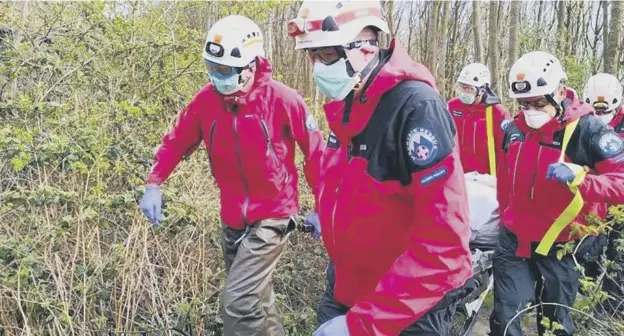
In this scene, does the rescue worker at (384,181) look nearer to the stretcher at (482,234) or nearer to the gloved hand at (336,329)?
the gloved hand at (336,329)

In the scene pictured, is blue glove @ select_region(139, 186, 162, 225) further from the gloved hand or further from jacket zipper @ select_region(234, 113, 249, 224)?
the gloved hand

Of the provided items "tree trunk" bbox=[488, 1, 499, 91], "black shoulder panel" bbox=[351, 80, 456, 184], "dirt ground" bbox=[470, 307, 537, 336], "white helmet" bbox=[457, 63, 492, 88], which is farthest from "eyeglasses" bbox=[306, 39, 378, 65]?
"tree trunk" bbox=[488, 1, 499, 91]

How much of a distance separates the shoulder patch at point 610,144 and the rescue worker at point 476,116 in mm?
2829

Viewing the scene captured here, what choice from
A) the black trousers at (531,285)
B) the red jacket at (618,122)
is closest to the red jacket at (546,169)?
the black trousers at (531,285)

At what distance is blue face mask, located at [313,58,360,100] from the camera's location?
210 cm

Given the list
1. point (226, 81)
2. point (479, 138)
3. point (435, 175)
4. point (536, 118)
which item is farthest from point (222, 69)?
point (479, 138)

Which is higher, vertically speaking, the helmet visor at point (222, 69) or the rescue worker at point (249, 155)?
the helmet visor at point (222, 69)

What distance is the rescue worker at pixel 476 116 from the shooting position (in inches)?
256

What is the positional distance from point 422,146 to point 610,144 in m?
2.21

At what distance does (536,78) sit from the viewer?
148 inches

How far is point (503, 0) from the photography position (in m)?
19.0

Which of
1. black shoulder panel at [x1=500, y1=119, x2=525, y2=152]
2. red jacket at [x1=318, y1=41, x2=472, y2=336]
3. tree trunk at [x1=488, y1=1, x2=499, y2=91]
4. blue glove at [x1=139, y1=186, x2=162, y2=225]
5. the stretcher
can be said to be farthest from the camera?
tree trunk at [x1=488, y1=1, x2=499, y2=91]

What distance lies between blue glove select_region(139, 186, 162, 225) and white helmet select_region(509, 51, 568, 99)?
8.06ft

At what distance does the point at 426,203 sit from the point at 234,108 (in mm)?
2124
